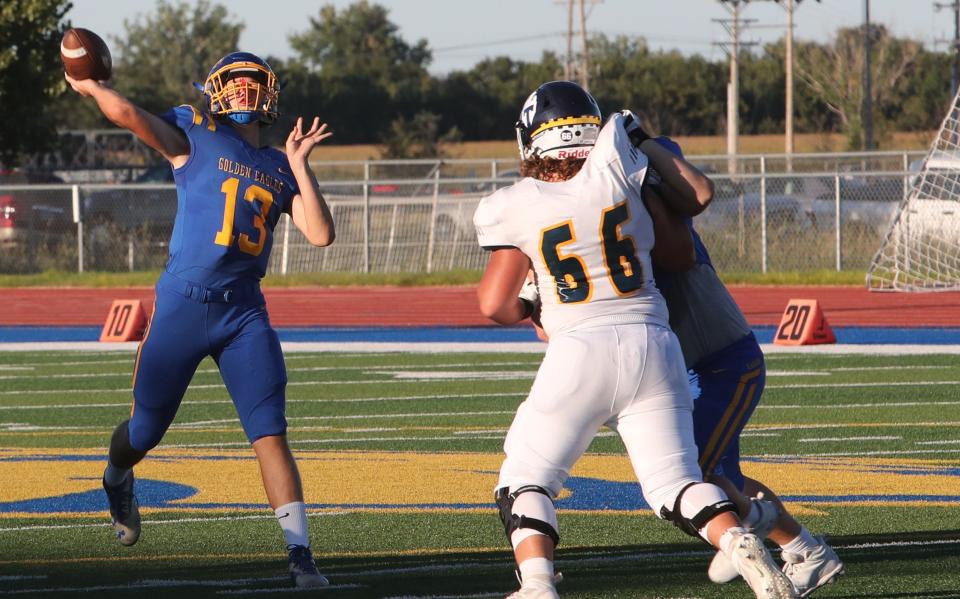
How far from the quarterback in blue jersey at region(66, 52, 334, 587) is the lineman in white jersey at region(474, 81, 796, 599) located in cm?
127

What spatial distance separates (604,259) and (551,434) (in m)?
0.53

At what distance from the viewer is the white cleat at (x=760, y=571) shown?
13.8 feet

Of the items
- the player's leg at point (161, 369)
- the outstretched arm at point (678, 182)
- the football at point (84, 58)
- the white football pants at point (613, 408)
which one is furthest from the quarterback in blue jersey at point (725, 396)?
the football at point (84, 58)

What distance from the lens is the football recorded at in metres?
5.97

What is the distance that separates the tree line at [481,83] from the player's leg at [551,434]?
46501 millimetres

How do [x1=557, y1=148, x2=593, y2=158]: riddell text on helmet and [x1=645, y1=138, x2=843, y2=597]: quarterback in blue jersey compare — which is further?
[x1=645, y1=138, x2=843, y2=597]: quarterback in blue jersey

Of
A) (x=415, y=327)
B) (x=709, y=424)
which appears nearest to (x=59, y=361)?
(x=415, y=327)

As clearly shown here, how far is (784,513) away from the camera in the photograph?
533 centimetres

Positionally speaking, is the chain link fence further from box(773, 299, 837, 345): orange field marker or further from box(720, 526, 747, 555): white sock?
box(720, 526, 747, 555): white sock

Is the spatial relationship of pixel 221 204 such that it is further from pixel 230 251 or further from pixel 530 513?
pixel 530 513

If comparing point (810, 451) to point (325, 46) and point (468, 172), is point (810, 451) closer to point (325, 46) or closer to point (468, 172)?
point (468, 172)

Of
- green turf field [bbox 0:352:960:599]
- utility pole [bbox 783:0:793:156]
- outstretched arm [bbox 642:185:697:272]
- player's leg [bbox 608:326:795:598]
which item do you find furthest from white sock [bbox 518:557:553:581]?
utility pole [bbox 783:0:793:156]

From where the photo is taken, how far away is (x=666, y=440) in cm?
454

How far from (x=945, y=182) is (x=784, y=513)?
46.7 feet
